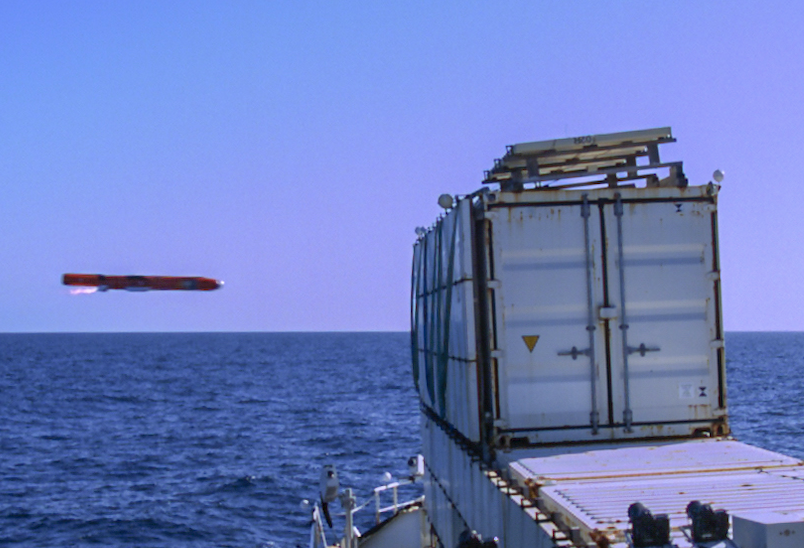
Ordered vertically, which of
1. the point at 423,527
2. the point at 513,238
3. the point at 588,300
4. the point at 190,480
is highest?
the point at 513,238

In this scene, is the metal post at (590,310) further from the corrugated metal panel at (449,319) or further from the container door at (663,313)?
the corrugated metal panel at (449,319)

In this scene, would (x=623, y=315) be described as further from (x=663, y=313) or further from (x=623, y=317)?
(x=663, y=313)

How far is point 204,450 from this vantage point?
40344 millimetres

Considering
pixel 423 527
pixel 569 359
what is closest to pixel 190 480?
pixel 423 527

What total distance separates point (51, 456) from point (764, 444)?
30083 mm

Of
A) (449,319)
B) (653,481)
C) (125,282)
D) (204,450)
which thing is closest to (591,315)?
(449,319)

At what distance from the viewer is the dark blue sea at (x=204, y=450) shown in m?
25.9

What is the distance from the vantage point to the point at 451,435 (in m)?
10.8

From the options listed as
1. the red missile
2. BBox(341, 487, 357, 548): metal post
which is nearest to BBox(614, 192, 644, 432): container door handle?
BBox(341, 487, 357, 548): metal post

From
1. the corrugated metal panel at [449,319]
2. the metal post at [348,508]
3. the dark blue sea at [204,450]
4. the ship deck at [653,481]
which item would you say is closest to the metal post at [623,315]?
the ship deck at [653,481]

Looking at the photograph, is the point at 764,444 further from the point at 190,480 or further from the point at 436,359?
the point at 436,359

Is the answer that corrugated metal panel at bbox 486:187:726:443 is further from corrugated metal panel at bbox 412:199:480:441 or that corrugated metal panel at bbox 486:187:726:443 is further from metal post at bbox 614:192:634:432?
corrugated metal panel at bbox 412:199:480:441

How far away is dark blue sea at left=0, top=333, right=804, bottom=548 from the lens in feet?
84.8

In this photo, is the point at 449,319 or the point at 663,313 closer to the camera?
the point at 663,313
